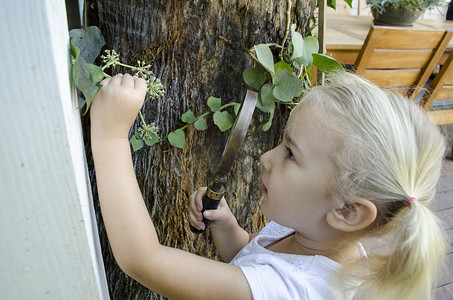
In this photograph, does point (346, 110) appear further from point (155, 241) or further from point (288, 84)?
point (155, 241)

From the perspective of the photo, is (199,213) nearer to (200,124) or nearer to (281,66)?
(200,124)

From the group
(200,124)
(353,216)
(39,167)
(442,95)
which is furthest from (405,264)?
(442,95)

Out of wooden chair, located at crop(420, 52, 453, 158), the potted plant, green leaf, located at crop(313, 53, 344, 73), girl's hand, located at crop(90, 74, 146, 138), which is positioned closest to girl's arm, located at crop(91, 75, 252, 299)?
girl's hand, located at crop(90, 74, 146, 138)

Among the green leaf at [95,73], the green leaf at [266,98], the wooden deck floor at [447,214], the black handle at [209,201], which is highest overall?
the green leaf at [95,73]

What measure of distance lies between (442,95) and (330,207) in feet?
7.92

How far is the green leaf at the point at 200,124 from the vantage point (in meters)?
0.87

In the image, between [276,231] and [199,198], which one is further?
[276,231]

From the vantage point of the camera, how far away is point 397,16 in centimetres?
277

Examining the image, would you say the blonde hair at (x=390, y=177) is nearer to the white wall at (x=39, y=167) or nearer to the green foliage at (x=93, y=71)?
the green foliage at (x=93, y=71)

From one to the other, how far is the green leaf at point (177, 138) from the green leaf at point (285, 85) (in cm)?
22

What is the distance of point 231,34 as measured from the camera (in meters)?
0.86

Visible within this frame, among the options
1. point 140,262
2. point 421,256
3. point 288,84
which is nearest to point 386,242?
point 421,256

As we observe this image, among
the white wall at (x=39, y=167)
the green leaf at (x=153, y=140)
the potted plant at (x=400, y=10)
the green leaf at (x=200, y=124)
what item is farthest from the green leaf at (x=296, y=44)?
the potted plant at (x=400, y=10)

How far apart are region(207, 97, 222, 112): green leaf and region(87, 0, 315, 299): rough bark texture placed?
28 millimetres
